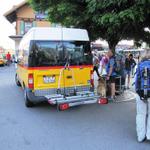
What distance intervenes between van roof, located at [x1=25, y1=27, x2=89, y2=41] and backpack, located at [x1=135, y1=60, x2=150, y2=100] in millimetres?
3414

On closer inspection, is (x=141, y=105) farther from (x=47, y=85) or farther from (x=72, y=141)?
(x=47, y=85)

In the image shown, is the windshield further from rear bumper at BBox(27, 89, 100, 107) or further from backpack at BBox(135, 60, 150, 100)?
backpack at BBox(135, 60, 150, 100)

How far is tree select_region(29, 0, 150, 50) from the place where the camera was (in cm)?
749

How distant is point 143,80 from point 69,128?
220cm

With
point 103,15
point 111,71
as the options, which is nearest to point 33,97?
point 111,71

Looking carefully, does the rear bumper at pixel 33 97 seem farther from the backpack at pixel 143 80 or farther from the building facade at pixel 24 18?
the building facade at pixel 24 18

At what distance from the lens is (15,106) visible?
29.0 ft

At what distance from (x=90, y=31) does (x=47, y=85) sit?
3.56 meters

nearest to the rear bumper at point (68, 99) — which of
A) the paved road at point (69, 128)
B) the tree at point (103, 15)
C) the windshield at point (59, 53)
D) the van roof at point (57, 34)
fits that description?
the paved road at point (69, 128)

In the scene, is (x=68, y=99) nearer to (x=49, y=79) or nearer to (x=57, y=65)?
(x=49, y=79)

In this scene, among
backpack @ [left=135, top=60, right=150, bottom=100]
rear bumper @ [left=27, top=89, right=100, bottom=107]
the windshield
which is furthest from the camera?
the windshield

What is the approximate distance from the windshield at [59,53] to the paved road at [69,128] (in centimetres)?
151

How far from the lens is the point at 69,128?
6273 mm

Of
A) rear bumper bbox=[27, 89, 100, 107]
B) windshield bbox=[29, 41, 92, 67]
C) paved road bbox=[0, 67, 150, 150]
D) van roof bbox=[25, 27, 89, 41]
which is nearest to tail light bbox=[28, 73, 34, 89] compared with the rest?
rear bumper bbox=[27, 89, 100, 107]
